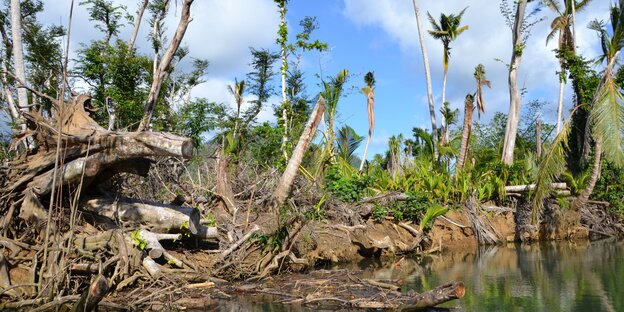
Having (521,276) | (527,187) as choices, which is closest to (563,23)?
(527,187)

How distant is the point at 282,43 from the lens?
925 inches

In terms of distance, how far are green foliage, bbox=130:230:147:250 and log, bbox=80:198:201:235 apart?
599mm

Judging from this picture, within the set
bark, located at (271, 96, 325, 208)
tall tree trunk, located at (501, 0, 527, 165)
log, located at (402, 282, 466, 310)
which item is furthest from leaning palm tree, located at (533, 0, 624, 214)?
log, located at (402, 282, 466, 310)

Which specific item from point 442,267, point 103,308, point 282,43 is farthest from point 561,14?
point 103,308

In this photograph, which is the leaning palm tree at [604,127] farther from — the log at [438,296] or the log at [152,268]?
the log at [152,268]

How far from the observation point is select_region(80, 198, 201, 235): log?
9.86m

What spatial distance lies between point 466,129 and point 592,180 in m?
4.35

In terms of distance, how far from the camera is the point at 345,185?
16141 mm

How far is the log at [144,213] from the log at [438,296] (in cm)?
419

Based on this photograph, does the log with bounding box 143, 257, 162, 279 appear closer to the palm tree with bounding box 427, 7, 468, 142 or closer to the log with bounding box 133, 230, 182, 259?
the log with bounding box 133, 230, 182, 259

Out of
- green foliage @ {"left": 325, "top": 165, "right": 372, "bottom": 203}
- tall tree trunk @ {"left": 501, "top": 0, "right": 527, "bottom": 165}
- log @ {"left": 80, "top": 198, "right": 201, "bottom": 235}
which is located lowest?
log @ {"left": 80, "top": 198, "right": 201, "bottom": 235}

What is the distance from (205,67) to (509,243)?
23.2 metres

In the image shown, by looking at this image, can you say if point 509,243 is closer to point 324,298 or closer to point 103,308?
point 324,298

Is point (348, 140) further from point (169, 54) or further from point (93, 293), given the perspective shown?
point (93, 293)
